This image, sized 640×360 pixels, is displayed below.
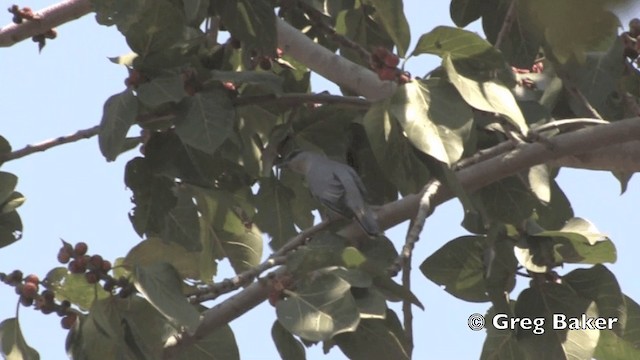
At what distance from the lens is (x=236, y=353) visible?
2.16 metres

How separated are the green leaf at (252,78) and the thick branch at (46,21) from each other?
2.78 feet

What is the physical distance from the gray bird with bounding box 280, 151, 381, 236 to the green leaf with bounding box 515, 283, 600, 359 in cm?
50

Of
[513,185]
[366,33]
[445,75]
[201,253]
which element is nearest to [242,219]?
[201,253]

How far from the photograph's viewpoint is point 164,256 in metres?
2.53

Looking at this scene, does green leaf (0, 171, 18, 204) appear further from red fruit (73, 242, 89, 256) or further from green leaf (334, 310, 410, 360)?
green leaf (334, 310, 410, 360)

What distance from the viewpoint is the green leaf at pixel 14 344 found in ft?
6.92

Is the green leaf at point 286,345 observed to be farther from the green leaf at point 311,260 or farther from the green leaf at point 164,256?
the green leaf at point 164,256

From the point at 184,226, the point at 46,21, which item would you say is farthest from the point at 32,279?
the point at 46,21

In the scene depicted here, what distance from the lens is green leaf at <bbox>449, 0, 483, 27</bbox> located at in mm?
2963

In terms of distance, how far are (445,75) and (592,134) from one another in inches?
15.0

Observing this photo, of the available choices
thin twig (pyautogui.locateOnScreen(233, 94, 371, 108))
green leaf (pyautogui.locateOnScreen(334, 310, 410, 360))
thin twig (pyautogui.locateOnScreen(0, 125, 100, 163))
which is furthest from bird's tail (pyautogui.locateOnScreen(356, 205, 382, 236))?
thin twig (pyautogui.locateOnScreen(0, 125, 100, 163))
